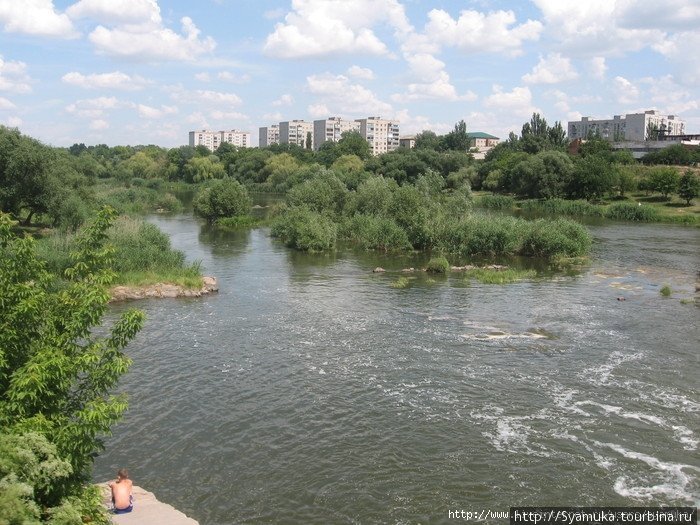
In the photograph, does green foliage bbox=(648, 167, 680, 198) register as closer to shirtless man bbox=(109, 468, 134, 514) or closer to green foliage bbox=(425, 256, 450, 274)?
green foliage bbox=(425, 256, 450, 274)

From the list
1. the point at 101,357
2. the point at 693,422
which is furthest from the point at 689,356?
the point at 101,357

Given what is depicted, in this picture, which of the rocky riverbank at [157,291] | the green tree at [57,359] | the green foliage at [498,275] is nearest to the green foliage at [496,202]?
the green foliage at [498,275]

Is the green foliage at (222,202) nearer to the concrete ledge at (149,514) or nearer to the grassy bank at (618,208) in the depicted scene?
the grassy bank at (618,208)

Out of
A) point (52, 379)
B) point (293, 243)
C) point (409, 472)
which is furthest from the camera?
point (293, 243)

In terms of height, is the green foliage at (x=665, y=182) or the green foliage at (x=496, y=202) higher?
the green foliage at (x=665, y=182)

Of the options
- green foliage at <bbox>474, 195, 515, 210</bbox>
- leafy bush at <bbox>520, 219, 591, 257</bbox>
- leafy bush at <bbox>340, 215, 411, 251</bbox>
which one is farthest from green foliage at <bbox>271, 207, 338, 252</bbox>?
green foliage at <bbox>474, 195, 515, 210</bbox>

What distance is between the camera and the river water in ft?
59.9

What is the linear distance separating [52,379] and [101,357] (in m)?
1.22

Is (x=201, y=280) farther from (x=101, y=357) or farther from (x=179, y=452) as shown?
(x=101, y=357)

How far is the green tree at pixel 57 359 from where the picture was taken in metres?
12.5

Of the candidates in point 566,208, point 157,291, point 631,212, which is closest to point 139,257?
point 157,291

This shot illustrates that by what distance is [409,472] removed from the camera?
1933 centimetres

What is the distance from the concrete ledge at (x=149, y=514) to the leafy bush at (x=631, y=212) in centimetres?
8887

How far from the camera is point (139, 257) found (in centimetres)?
Result: 4397
